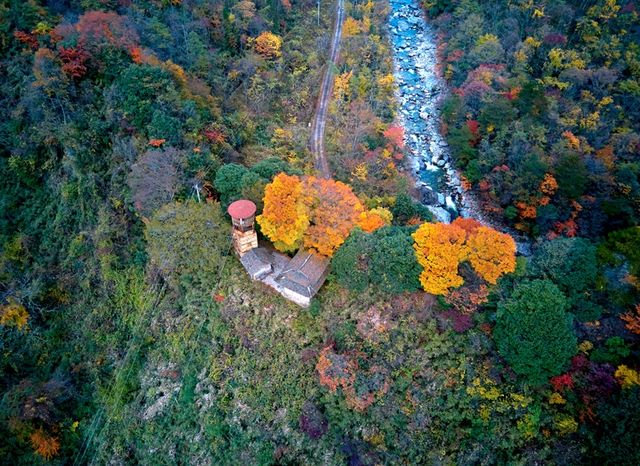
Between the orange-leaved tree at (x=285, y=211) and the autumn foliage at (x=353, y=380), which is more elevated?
the orange-leaved tree at (x=285, y=211)

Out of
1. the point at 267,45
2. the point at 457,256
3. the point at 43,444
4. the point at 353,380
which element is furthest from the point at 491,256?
the point at 267,45

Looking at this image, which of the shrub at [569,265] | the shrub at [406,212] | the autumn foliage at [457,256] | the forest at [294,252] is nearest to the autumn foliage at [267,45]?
the forest at [294,252]

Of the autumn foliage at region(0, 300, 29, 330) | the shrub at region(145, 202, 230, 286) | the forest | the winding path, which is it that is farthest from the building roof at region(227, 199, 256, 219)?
the autumn foliage at region(0, 300, 29, 330)

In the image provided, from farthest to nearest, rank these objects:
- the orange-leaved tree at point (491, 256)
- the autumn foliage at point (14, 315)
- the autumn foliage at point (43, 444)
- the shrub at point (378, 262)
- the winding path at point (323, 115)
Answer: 1. the winding path at point (323, 115)
2. the autumn foliage at point (14, 315)
3. the autumn foliage at point (43, 444)
4. the shrub at point (378, 262)
5. the orange-leaved tree at point (491, 256)

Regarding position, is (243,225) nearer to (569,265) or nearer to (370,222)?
(370,222)

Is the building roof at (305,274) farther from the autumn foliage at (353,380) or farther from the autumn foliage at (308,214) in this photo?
the autumn foliage at (353,380)
